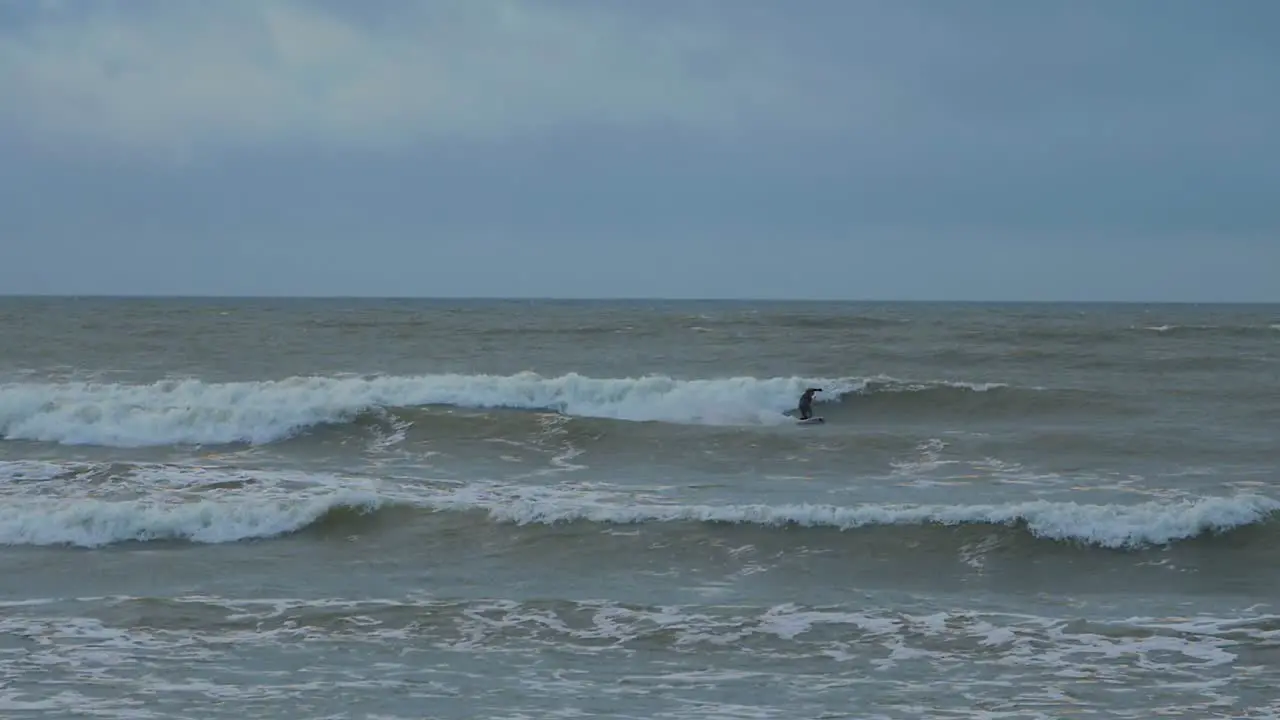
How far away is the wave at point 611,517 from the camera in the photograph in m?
12.8

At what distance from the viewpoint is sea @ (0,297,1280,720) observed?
8430mm

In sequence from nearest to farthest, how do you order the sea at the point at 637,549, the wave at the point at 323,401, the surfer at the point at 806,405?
the sea at the point at 637,549
the wave at the point at 323,401
the surfer at the point at 806,405

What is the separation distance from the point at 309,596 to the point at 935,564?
18.8ft

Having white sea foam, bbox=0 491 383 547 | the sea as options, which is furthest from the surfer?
white sea foam, bbox=0 491 383 547

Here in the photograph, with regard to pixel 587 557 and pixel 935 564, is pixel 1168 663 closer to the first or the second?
pixel 935 564

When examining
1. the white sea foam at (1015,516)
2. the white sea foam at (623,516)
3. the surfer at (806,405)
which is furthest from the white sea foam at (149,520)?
the surfer at (806,405)

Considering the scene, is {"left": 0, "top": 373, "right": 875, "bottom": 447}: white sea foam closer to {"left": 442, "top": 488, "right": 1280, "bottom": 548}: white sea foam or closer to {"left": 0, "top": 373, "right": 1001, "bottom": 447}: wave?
{"left": 0, "top": 373, "right": 1001, "bottom": 447}: wave

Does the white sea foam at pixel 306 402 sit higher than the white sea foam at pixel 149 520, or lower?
higher

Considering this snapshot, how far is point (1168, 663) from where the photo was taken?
8.90 metres

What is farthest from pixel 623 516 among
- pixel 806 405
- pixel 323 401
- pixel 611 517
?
pixel 323 401

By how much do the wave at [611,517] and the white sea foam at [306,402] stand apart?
20.1ft

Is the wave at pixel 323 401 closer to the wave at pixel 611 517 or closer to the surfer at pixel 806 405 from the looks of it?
the surfer at pixel 806 405

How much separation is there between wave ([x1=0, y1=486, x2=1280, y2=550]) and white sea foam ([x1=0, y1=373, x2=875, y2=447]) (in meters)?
6.13

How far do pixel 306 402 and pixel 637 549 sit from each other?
36.6ft
